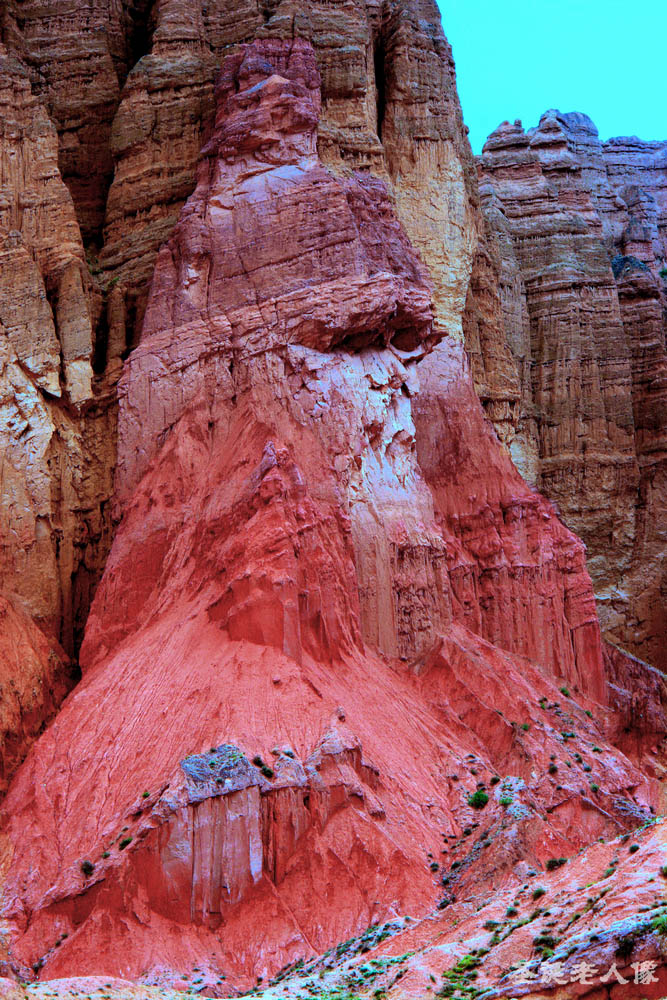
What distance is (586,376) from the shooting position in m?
65.2

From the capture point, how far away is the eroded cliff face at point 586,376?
62.3 meters

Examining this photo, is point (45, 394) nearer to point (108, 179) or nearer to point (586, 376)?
point (108, 179)

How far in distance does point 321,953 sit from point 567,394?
35.5m

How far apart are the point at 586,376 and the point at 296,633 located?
94.2 feet

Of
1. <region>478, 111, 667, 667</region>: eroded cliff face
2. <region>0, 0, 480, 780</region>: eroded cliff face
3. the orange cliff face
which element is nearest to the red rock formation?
the orange cliff face

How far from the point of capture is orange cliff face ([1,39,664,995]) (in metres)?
35.1

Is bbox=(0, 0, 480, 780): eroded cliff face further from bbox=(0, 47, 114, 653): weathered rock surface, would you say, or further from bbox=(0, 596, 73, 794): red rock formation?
bbox=(0, 596, 73, 794): red rock formation

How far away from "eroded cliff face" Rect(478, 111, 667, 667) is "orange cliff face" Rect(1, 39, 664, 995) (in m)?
9.46

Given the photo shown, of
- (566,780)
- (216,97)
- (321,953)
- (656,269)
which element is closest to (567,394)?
(656,269)

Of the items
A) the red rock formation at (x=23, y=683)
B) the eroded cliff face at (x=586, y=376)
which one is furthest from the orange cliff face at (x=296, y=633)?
the eroded cliff face at (x=586, y=376)

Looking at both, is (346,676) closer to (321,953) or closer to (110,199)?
(321,953)

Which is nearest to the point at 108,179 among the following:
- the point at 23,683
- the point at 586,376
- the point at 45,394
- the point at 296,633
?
the point at 45,394

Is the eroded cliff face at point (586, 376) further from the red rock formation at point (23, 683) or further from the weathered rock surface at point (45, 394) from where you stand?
the red rock formation at point (23, 683)

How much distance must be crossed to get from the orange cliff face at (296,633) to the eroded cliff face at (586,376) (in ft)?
31.0
